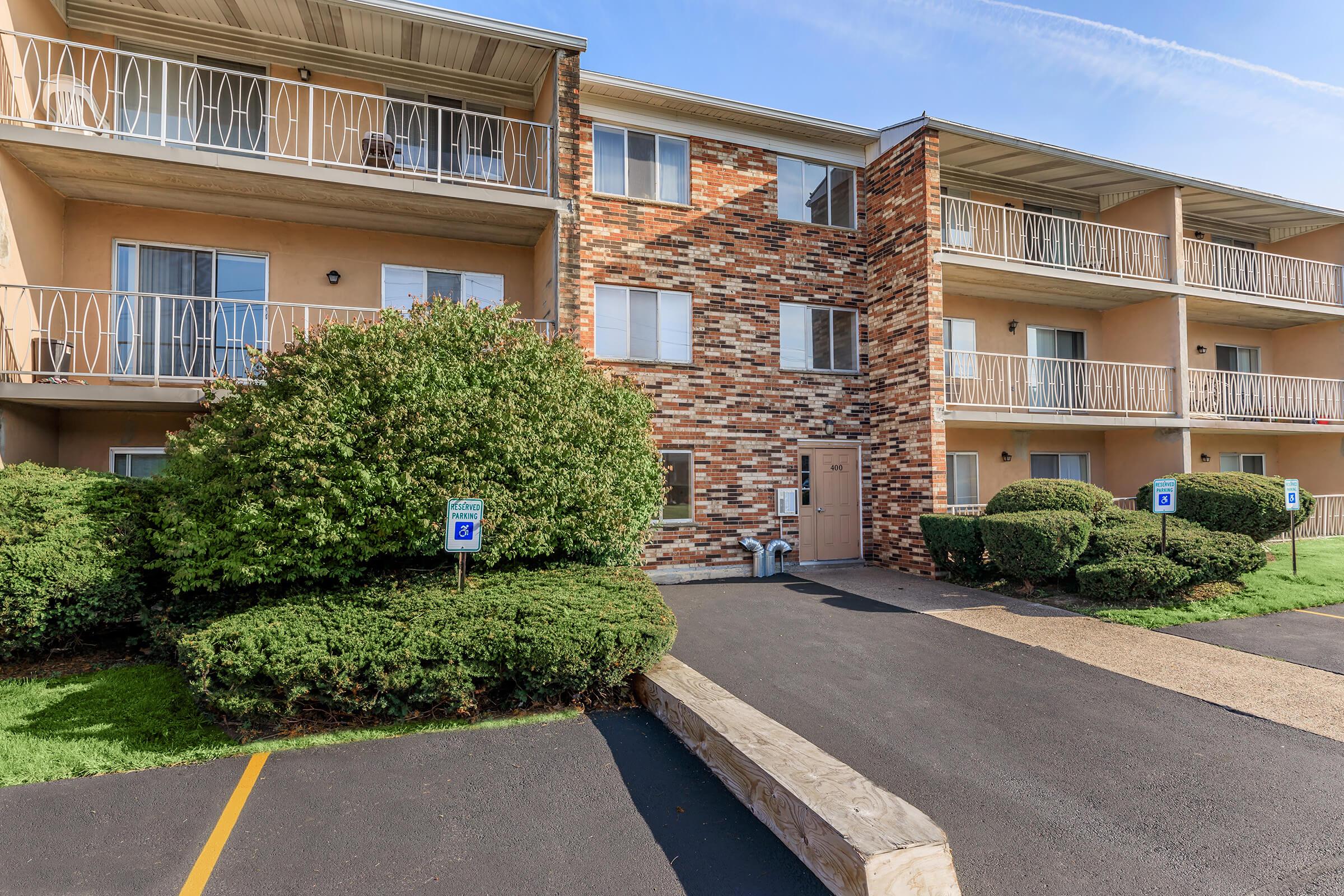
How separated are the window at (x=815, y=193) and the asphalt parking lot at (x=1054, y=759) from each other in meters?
8.60

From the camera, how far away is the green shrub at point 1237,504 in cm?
1068

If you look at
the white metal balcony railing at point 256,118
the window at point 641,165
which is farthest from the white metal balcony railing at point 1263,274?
the white metal balcony railing at point 256,118

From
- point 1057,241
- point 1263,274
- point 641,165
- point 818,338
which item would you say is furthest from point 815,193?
point 1263,274

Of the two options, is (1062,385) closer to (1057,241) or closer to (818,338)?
(1057,241)

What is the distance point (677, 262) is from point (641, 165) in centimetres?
183

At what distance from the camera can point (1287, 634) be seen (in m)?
7.55

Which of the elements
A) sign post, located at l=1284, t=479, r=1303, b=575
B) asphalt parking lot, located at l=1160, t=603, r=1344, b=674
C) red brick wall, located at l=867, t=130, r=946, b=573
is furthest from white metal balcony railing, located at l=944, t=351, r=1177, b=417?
asphalt parking lot, located at l=1160, t=603, r=1344, b=674

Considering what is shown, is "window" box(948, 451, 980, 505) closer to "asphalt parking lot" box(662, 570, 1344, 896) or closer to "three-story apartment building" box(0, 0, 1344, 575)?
"three-story apartment building" box(0, 0, 1344, 575)

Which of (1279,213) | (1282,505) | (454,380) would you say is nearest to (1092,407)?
(1282,505)

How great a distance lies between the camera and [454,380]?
6.20 meters

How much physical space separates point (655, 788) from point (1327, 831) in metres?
3.67

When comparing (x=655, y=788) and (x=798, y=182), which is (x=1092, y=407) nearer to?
(x=798, y=182)

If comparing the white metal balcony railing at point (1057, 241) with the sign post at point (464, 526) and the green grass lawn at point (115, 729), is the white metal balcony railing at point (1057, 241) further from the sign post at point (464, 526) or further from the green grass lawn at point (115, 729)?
the green grass lawn at point (115, 729)

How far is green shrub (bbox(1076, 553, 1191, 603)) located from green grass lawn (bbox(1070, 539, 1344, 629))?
0.73 ft
